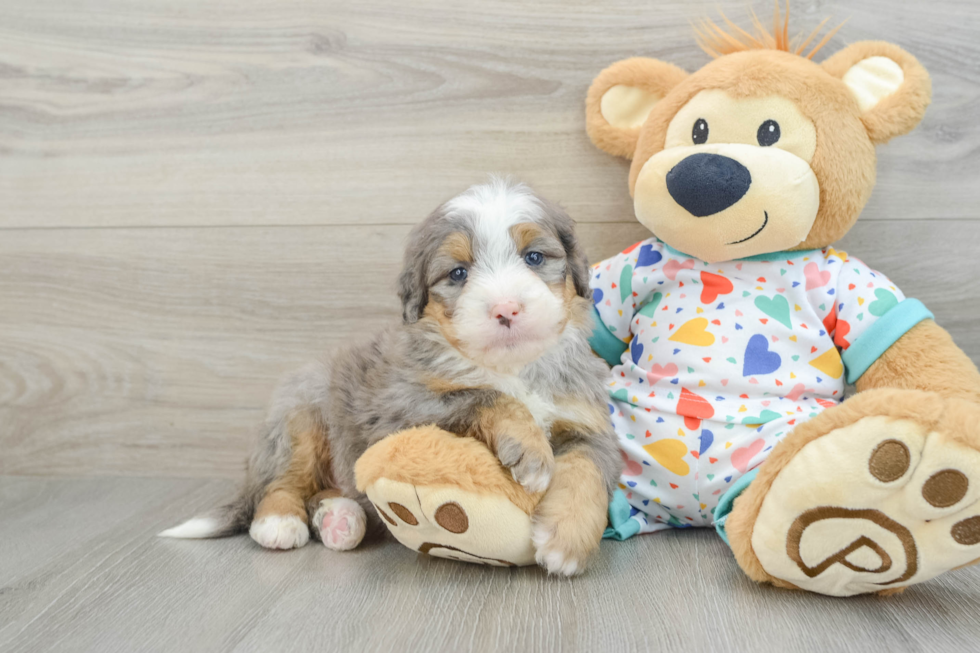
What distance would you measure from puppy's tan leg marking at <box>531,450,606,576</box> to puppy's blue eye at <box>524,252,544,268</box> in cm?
41

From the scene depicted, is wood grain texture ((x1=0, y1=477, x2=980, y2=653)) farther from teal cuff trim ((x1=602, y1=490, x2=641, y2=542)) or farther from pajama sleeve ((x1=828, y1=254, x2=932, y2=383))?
pajama sleeve ((x1=828, y1=254, x2=932, y2=383))

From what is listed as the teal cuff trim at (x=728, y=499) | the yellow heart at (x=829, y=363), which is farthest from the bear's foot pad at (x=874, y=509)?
the yellow heart at (x=829, y=363)

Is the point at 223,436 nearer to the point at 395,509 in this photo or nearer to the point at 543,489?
the point at 395,509

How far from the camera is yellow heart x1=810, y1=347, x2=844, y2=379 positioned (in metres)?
1.58

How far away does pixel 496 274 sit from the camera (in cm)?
140

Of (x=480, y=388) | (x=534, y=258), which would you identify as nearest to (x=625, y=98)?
(x=534, y=258)

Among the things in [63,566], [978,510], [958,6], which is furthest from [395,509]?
[958,6]

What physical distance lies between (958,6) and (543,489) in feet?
5.46

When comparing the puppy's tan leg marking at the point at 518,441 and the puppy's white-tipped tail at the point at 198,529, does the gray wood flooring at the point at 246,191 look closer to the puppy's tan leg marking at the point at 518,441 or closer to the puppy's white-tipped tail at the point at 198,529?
the puppy's white-tipped tail at the point at 198,529

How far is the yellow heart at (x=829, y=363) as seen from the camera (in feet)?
5.20

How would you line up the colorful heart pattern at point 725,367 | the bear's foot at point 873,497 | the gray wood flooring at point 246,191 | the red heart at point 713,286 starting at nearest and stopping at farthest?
1. the bear's foot at point 873,497
2. the colorful heart pattern at point 725,367
3. the red heart at point 713,286
4. the gray wood flooring at point 246,191

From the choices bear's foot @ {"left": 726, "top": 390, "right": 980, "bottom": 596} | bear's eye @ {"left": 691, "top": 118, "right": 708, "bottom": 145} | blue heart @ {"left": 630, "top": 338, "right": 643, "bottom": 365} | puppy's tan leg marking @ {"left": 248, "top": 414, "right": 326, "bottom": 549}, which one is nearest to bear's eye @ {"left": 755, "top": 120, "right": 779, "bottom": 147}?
bear's eye @ {"left": 691, "top": 118, "right": 708, "bottom": 145}

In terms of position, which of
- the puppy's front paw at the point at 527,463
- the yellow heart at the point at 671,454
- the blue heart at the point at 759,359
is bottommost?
the yellow heart at the point at 671,454

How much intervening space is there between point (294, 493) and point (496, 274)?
2.56ft
